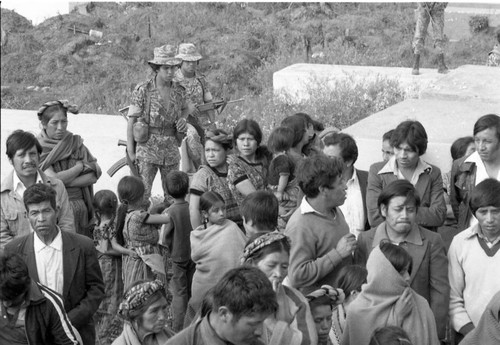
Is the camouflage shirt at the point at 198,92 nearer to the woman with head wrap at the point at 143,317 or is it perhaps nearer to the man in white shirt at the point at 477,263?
the man in white shirt at the point at 477,263

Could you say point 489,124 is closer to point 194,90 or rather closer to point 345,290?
point 345,290

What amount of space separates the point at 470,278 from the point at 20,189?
285 centimetres

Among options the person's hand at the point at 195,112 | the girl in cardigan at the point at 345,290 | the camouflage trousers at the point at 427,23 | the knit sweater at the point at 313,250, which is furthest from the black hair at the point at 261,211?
the camouflage trousers at the point at 427,23

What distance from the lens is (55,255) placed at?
5586 mm

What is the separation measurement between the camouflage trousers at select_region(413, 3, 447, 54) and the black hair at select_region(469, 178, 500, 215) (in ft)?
31.0

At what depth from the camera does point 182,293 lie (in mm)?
7117

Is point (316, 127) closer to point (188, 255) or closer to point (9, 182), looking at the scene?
point (188, 255)

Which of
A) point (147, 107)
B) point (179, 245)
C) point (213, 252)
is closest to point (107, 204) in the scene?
point (179, 245)

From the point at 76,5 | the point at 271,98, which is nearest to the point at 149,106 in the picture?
the point at 271,98

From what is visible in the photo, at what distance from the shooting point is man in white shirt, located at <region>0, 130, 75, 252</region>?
6320 mm

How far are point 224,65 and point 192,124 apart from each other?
324 inches

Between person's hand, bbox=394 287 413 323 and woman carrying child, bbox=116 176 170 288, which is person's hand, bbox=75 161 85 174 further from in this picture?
person's hand, bbox=394 287 413 323

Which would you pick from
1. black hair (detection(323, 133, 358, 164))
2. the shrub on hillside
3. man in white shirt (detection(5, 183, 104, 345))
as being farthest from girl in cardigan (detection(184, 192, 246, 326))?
the shrub on hillside

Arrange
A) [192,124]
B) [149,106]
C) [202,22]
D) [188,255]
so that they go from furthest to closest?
1. [202,22]
2. [192,124]
3. [149,106]
4. [188,255]
